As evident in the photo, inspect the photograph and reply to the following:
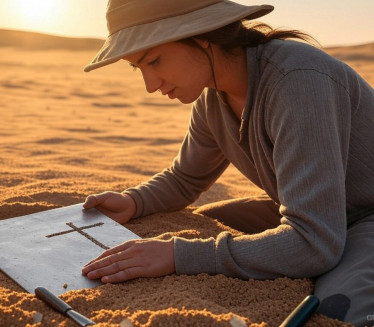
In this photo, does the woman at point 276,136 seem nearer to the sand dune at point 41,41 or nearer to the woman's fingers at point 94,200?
the woman's fingers at point 94,200

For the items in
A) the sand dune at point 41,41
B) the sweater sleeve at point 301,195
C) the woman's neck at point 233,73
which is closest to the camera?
the sweater sleeve at point 301,195

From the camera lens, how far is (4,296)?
6.91ft

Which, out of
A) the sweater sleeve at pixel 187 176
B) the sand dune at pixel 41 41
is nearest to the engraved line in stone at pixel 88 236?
the sweater sleeve at pixel 187 176

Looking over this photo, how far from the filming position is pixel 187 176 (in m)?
3.27

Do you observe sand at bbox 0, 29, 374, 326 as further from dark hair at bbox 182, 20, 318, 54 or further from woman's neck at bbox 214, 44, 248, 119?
dark hair at bbox 182, 20, 318, 54

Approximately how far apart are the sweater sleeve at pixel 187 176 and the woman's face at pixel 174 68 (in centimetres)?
65

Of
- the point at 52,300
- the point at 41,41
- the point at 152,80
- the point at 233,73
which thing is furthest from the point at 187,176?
the point at 41,41

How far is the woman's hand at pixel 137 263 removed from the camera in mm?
2270

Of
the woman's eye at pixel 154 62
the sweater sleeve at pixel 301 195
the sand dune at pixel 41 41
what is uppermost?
the woman's eye at pixel 154 62

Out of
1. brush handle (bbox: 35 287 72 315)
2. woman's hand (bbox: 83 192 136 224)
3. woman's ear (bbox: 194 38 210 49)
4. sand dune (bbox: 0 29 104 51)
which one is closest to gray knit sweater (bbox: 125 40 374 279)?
woman's ear (bbox: 194 38 210 49)

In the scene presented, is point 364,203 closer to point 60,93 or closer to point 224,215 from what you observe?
point 224,215

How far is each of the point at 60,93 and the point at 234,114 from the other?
9797 mm

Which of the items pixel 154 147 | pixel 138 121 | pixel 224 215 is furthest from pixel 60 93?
pixel 224 215

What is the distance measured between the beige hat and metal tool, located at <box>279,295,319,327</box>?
98cm
